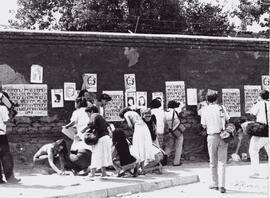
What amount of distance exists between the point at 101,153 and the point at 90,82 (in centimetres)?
384

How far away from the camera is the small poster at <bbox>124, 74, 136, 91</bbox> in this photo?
48.7 ft

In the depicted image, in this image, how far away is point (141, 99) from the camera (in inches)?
589

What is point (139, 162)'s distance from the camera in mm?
11719

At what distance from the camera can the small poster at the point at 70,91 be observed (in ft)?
46.5

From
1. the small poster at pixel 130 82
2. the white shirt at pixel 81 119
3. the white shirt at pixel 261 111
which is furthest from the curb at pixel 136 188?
the small poster at pixel 130 82

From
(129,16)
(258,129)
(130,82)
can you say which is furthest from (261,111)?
(129,16)

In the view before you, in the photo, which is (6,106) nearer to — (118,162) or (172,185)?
(118,162)

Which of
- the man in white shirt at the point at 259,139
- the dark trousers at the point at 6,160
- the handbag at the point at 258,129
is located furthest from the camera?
the man in white shirt at the point at 259,139

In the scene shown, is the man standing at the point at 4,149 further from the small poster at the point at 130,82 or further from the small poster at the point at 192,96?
the small poster at the point at 192,96

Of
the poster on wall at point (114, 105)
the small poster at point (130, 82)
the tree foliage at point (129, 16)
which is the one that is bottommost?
the poster on wall at point (114, 105)

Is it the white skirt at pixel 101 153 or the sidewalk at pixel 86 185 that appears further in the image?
the white skirt at pixel 101 153

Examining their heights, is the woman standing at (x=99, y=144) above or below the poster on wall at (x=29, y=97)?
below

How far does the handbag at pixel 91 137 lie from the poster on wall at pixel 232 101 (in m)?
6.09

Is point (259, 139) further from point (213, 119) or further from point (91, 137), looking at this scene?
point (91, 137)
